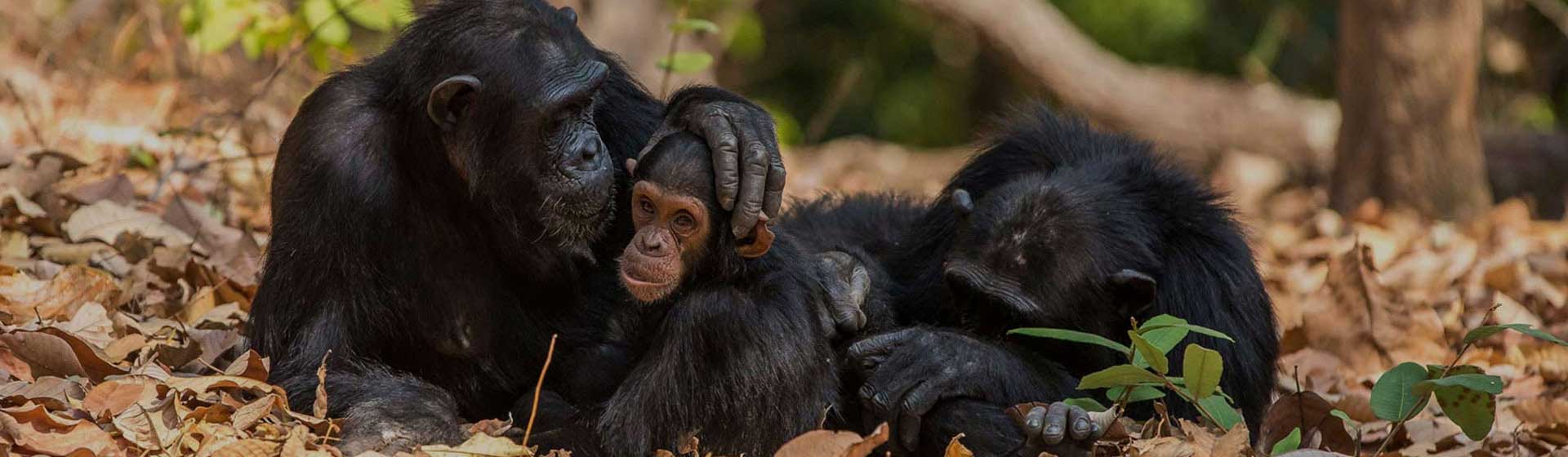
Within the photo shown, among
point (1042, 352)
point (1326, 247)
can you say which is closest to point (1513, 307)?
point (1326, 247)

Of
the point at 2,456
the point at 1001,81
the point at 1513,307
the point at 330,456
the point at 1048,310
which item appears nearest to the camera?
the point at 2,456

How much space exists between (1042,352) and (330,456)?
93.5 inches

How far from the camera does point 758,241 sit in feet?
15.0

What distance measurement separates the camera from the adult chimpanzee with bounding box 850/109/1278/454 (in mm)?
4945

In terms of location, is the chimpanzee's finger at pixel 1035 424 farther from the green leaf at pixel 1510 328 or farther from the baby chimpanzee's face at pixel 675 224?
the green leaf at pixel 1510 328

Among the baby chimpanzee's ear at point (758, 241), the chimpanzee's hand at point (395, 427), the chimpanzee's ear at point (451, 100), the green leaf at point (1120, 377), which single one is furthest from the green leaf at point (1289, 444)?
the chimpanzee's ear at point (451, 100)

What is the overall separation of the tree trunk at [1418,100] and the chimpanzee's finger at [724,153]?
6.96 m

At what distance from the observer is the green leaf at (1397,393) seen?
4375 millimetres

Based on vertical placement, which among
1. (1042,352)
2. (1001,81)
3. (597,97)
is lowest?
(1001,81)

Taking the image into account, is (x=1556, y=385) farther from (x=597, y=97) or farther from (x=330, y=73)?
(x=330, y=73)

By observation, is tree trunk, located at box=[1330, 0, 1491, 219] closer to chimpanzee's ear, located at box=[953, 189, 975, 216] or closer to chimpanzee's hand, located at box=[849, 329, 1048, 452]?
chimpanzee's ear, located at box=[953, 189, 975, 216]

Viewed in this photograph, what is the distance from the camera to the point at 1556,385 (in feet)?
21.1

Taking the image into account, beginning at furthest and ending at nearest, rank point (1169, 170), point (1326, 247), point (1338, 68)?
1. point (1338, 68)
2. point (1326, 247)
3. point (1169, 170)

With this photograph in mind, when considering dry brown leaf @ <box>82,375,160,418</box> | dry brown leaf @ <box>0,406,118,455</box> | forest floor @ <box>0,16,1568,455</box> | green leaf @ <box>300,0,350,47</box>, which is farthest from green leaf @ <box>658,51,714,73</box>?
dry brown leaf @ <box>0,406,118,455</box>
